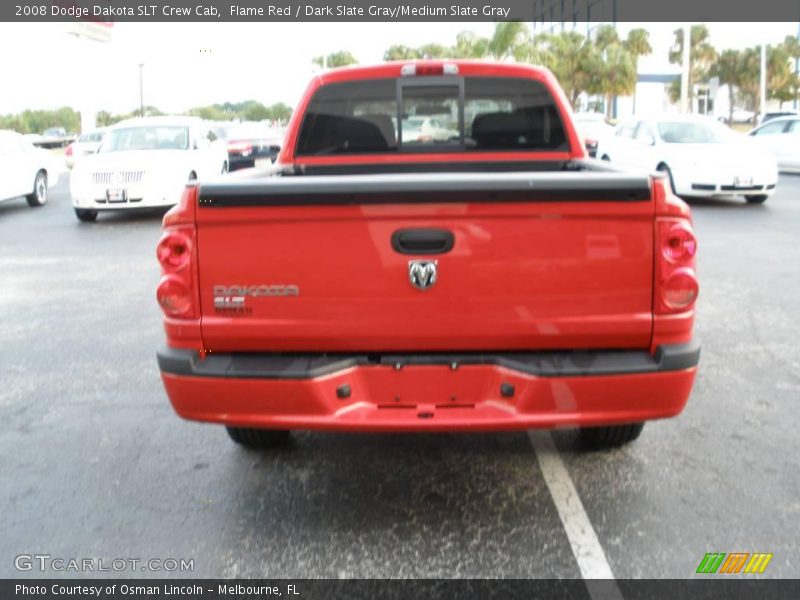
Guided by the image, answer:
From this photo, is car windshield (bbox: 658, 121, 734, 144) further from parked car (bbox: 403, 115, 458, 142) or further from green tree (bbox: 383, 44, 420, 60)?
green tree (bbox: 383, 44, 420, 60)

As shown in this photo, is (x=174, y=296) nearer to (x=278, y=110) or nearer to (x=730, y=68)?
(x=730, y=68)

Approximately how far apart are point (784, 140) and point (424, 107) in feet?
66.0

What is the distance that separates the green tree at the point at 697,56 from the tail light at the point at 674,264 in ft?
251

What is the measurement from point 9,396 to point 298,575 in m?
3.09

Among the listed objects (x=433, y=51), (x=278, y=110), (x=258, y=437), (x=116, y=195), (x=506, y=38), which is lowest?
(x=258, y=437)

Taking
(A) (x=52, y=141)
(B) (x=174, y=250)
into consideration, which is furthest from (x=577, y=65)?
(B) (x=174, y=250)

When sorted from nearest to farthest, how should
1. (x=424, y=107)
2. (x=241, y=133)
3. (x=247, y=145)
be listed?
(x=424, y=107) < (x=247, y=145) < (x=241, y=133)

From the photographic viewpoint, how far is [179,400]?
11.2 ft

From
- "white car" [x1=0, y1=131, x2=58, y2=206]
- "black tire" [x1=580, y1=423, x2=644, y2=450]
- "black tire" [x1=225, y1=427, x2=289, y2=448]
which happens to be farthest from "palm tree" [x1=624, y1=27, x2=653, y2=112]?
"black tire" [x1=225, y1=427, x2=289, y2=448]

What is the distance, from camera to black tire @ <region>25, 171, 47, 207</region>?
17531mm

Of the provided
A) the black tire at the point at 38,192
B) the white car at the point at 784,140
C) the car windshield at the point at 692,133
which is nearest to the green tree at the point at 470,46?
the white car at the point at 784,140

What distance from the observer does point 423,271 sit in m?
3.22

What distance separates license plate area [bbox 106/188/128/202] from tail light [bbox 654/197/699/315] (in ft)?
39.4

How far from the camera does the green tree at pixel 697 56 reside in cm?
7594
